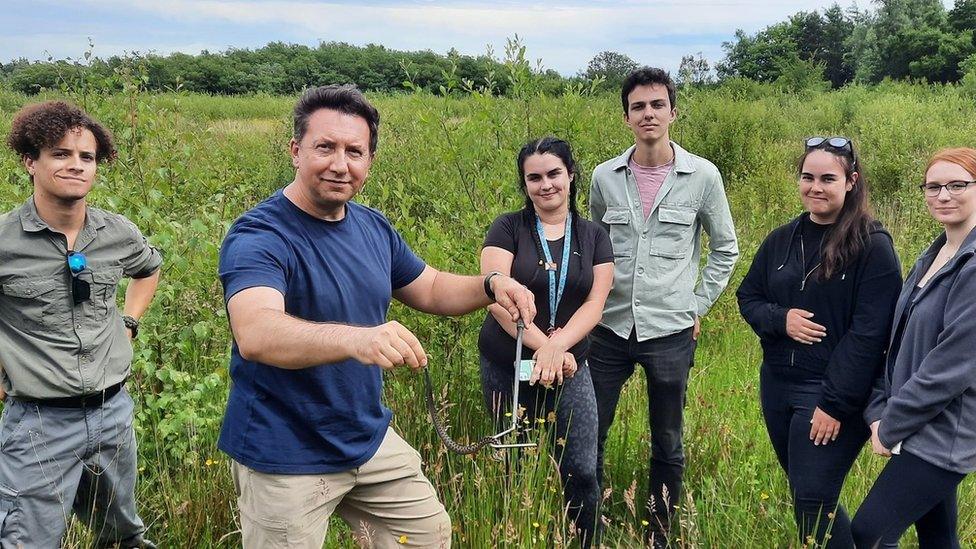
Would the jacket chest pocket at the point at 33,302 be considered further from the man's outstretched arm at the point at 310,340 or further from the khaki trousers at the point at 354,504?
the man's outstretched arm at the point at 310,340

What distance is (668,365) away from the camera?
3523mm

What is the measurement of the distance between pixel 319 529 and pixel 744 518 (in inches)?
85.5

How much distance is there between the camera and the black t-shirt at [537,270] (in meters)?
3.20

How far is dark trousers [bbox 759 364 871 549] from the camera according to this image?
286 cm

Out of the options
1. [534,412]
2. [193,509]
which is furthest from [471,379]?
[193,509]

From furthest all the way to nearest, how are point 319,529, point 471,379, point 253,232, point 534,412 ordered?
point 471,379
point 534,412
point 319,529
point 253,232

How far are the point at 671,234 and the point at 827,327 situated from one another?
0.92 metres

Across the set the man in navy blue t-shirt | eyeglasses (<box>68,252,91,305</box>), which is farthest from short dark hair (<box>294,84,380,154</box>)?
eyeglasses (<box>68,252,91,305</box>)

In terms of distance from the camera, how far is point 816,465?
289 centimetres

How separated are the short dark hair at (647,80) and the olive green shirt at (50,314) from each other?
8.35ft

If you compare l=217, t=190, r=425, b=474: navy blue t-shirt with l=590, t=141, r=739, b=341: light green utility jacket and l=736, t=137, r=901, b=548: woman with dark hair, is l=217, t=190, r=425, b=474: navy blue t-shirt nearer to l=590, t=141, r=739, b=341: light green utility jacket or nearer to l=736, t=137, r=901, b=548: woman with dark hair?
l=590, t=141, r=739, b=341: light green utility jacket

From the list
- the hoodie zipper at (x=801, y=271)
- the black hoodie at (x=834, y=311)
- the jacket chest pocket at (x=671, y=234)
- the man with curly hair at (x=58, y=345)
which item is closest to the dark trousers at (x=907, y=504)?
the black hoodie at (x=834, y=311)

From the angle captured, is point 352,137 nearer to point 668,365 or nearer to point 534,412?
point 534,412

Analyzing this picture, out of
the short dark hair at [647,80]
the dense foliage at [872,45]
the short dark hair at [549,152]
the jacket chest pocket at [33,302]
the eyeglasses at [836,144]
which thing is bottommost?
the jacket chest pocket at [33,302]
